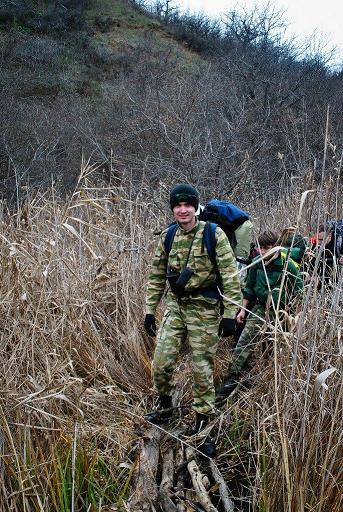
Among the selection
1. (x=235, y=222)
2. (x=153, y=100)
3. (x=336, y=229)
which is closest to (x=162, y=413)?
(x=336, y=229)

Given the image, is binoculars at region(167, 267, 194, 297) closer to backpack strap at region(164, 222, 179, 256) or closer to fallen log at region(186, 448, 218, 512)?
backpack strap at region(164, 222, 179, 256)

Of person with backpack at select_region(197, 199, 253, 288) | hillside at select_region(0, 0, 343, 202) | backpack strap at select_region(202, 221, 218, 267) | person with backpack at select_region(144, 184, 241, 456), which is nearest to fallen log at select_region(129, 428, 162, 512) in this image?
person with backpack at select_region(144, 184, 241, 456)

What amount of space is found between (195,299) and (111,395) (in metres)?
0.72

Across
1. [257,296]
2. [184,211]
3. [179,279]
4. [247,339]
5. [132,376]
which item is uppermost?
[184,211]

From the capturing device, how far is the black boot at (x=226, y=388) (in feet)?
10.2

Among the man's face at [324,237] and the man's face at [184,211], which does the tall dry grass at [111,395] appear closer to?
the man's face at [324,237]

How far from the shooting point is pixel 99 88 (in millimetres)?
21359

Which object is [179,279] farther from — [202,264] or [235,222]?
[235,222]

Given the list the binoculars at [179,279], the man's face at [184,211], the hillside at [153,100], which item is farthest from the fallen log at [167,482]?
the hillside at [153,100]

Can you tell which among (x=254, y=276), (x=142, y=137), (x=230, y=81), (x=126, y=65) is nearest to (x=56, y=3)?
(x=126, y=65)

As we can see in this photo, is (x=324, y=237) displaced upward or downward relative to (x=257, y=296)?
upward

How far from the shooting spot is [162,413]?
9.52ft

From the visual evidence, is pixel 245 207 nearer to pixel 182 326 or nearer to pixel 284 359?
pixel 182 326

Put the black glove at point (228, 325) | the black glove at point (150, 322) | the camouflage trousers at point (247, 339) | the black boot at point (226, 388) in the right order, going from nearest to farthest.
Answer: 1. the black glove at point (228, 325)
2. the black glove at point (150, 322)
3. the black boot at point (226, 388)
4. the camouflage trousers at point (247, 339)
